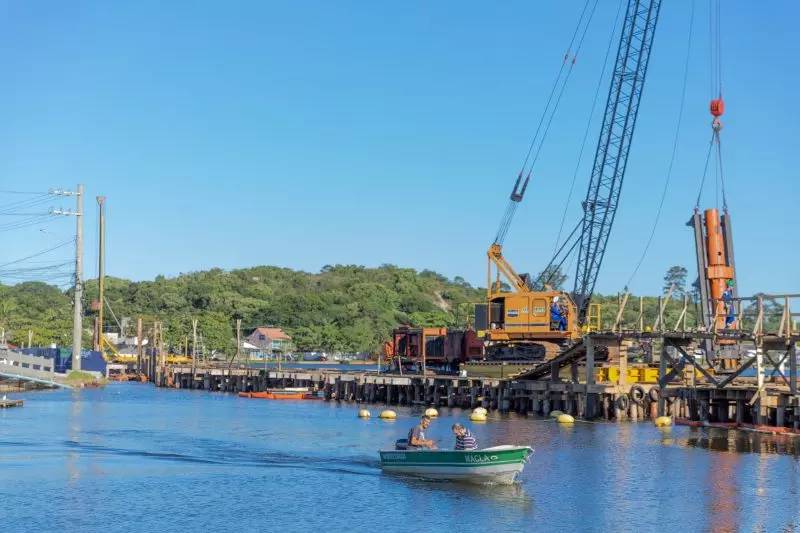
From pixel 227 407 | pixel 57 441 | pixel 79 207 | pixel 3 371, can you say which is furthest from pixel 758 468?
pixel 79 207

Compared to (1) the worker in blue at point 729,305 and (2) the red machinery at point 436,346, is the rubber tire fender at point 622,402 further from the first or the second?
(2) the red machinery at point 436,346

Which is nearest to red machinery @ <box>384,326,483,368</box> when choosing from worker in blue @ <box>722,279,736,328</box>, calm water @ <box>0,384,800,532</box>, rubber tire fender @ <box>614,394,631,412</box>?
rubber tire fender @ <box>614,394,631,412</box>

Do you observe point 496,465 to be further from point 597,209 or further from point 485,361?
point 597,209

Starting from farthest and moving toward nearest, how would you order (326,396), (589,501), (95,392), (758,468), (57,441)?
(95,392), (326,396), (57,441), (758,468), (589,501)

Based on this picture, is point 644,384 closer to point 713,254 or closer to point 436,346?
point 713,254

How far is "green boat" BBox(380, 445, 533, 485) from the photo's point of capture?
38.1 metres

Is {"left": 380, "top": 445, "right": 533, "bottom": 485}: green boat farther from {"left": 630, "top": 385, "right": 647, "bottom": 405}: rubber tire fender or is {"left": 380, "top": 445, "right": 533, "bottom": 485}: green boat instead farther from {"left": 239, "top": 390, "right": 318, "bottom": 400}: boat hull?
{"left": 239, "top": 390, "right": 318, "bottom": 400}: boat hull

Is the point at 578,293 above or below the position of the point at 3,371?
above

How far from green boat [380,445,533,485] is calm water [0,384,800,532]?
497 millimetres

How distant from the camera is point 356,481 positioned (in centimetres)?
4091

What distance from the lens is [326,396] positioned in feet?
287

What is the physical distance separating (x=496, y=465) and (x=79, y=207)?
200 feet

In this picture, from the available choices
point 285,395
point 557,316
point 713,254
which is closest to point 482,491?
point 713,254

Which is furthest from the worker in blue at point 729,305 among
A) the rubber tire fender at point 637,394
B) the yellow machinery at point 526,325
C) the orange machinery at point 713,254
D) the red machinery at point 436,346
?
the red machinery at point 436,346
